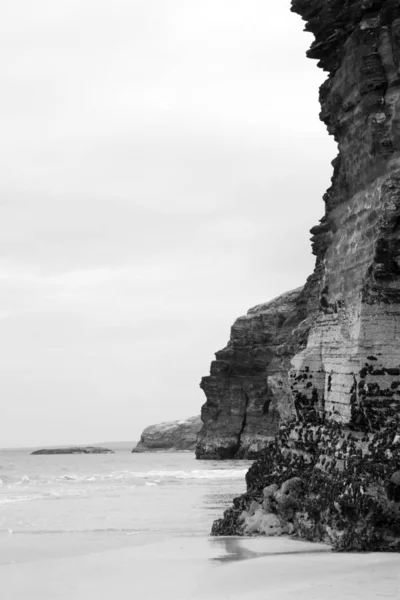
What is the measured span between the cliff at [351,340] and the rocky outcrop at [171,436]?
104135 millimetres

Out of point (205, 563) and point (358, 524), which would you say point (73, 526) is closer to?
point (205, 563)

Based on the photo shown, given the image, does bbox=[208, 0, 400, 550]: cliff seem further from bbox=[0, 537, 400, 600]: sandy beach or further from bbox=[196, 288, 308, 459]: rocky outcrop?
bbox=[196, 288, 308, 459]: rocky outcrop

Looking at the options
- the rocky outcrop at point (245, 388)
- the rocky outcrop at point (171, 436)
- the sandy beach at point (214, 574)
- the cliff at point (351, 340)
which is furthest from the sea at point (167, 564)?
the rocky outcrop at point (171, 436)

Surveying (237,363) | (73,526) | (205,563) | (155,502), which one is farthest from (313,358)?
(237,363)

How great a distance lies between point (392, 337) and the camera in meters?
13.3

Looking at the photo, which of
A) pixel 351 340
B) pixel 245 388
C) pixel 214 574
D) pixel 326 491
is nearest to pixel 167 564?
pixel 214 574

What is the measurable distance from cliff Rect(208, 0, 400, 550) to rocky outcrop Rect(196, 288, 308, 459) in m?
54.3

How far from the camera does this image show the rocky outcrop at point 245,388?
2884 inches

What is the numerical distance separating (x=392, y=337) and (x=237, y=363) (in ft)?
210

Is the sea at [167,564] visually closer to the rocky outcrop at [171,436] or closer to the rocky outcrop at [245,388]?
the rocky outcrop at [245,388]

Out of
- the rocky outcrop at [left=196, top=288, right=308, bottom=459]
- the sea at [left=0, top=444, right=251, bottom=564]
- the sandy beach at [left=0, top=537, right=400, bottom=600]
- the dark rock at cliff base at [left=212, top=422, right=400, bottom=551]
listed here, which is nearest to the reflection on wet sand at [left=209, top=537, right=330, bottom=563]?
the sandy beach at [left=0, top=537, right=400, bottom=600]

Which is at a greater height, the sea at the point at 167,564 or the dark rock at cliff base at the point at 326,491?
the dark rock at cliff base at the point at 326,491

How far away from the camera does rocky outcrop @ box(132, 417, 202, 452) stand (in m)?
121

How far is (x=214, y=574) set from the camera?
1155 cm
